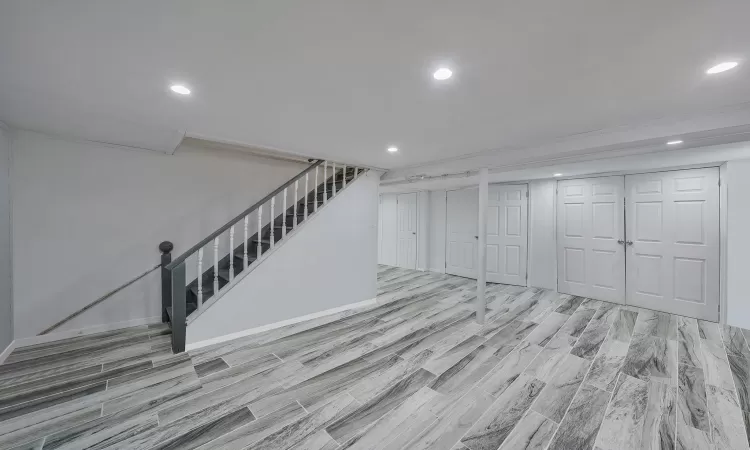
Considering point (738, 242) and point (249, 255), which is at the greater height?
point (738, 242)

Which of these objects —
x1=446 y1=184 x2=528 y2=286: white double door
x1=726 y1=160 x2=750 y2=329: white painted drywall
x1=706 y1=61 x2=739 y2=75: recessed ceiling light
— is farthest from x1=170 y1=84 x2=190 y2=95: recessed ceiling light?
x1=726 y1=160 x2=750 y2=329: white painted drywall

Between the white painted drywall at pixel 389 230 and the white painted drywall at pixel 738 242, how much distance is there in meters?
5.43

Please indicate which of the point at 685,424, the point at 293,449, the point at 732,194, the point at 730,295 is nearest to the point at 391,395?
the point at 293,449

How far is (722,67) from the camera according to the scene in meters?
1.42

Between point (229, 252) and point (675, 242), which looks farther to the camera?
point (675, 242)

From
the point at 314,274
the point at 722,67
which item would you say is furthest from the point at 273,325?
the point at 722,67

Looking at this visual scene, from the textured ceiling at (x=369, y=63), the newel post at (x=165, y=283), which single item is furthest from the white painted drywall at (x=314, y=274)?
the textured ceiling at (x=369, y=63)

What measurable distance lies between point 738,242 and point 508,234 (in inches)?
107

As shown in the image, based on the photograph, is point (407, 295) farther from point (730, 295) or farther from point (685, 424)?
point (730, 295)

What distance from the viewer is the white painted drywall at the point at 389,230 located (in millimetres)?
7168

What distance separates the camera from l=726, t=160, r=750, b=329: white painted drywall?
3164 millimetres

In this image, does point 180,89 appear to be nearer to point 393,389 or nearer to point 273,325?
point 273,325

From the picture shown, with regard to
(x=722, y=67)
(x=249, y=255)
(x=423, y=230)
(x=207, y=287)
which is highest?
(x=722, y=67)

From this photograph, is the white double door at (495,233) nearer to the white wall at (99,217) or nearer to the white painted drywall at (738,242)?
the white painted drywall at (738,242)
